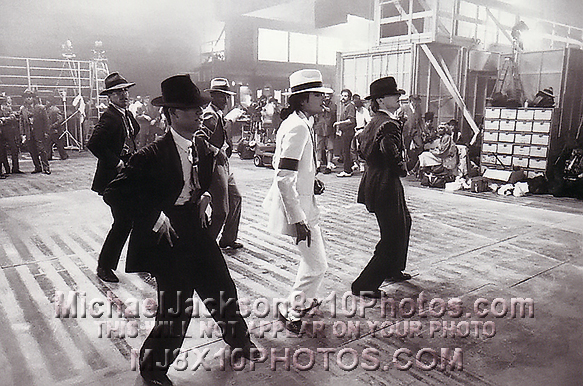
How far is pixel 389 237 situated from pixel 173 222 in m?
2.01

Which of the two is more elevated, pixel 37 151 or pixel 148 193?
pixel 148 193

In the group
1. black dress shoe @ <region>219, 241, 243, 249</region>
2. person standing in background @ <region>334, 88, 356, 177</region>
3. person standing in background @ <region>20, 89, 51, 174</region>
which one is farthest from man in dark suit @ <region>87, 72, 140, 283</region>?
person standing in background @ <region>20, 89, 51, 174</region>

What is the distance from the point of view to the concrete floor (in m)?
2.99

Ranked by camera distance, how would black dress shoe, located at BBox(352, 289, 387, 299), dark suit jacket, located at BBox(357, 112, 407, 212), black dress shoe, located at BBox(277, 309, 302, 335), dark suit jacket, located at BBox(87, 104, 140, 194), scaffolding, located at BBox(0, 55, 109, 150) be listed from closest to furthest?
black dress shoe, located at BBox(277, 309, 302, 335)
dark suit jacket, located at BBox(357, 112, 407, 212)
black dress shoe, located at BBox(352, 289, 387, 299)
dark suit jacket, located at BBox(87, 104, 140, 194)
scaffolding, located at BBox(0, 55, 109, 150)

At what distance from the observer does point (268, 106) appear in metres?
14.1

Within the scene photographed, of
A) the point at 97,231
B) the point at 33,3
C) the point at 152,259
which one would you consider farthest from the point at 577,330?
the point at 33,3

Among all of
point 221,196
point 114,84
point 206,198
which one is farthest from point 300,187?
point 114,84

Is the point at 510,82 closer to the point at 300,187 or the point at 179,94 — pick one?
the point at 300,187

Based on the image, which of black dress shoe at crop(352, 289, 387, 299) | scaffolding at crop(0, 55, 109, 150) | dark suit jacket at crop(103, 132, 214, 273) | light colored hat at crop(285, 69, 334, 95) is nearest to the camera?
dark suit jacket at crop(103, 132, 214, 273)

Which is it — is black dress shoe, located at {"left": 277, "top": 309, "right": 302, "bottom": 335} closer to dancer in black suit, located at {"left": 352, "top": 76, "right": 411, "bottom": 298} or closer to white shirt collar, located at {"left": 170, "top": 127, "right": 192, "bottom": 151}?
dancer in black suit, located at {"left": 352, "top": 76, "right": 411, "bottom": 298}

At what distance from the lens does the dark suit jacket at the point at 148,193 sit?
2.51 meters

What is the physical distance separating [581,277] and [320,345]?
297 centimetres

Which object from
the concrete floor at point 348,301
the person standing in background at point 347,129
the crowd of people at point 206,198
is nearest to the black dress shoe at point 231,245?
the concrete floor at point 348,301

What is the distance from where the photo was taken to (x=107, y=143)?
438cm
